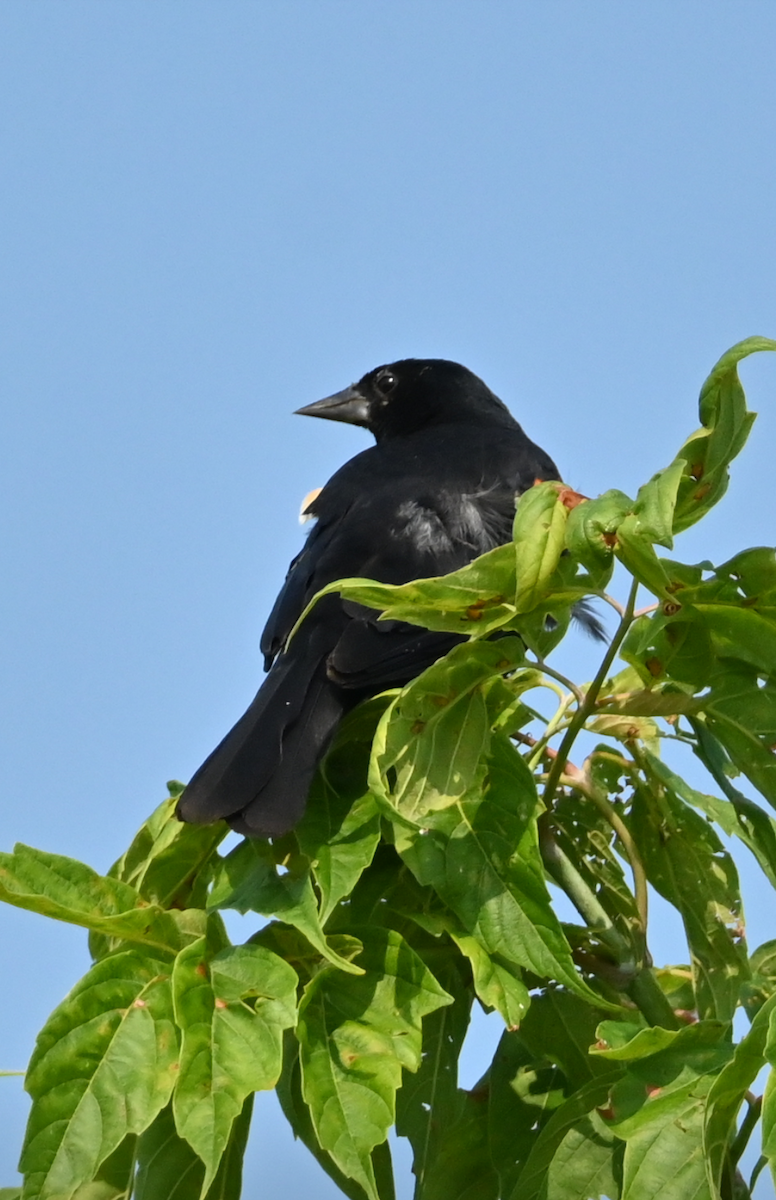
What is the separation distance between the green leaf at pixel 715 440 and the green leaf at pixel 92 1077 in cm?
89

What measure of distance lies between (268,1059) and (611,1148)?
21.6 inches

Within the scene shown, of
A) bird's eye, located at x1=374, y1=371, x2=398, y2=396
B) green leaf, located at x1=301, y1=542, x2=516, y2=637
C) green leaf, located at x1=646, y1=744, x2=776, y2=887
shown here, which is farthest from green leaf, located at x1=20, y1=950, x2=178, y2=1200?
bird's eye, located at x1=374, y1=371, x2=398, y2=396

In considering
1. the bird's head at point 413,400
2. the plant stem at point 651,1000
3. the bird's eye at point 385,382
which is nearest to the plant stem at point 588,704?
the plant stem at point 651,1000

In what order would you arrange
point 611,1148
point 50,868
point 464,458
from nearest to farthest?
point 50,868 < point 611,1148 < point 464,458

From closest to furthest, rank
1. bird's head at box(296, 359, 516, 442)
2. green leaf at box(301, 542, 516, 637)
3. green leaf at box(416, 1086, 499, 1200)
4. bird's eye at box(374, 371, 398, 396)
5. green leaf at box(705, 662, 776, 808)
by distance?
1. green leaf at box(301, 542, 516, 637)
2. green leaf at box(705, 662, 776, 808)
3. green leaf at box(416, 1086, 499, 1200)
4. bird's head at box(296, 359, 516, 442)
5. bird's eye at box(374, 371, 398, 396)

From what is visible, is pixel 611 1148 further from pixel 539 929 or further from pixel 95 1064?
pixel 95 1064

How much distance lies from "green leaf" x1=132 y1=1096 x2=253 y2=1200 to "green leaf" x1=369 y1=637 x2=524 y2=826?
0.46 metres

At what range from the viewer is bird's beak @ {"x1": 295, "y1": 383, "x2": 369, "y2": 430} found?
17.7 ft

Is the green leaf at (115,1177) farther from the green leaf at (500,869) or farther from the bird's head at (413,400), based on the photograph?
the bird's head at (413,400)

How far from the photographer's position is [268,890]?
6.31ft

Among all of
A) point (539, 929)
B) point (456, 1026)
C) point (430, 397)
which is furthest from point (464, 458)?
point (539, 929)

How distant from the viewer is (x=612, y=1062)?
2061mm

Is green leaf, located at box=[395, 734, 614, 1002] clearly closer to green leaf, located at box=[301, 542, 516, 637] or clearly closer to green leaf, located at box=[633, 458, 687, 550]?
green leaf, located at box=[301, 542, 516, 637]

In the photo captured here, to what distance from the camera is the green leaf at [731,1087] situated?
1666 millimetres
